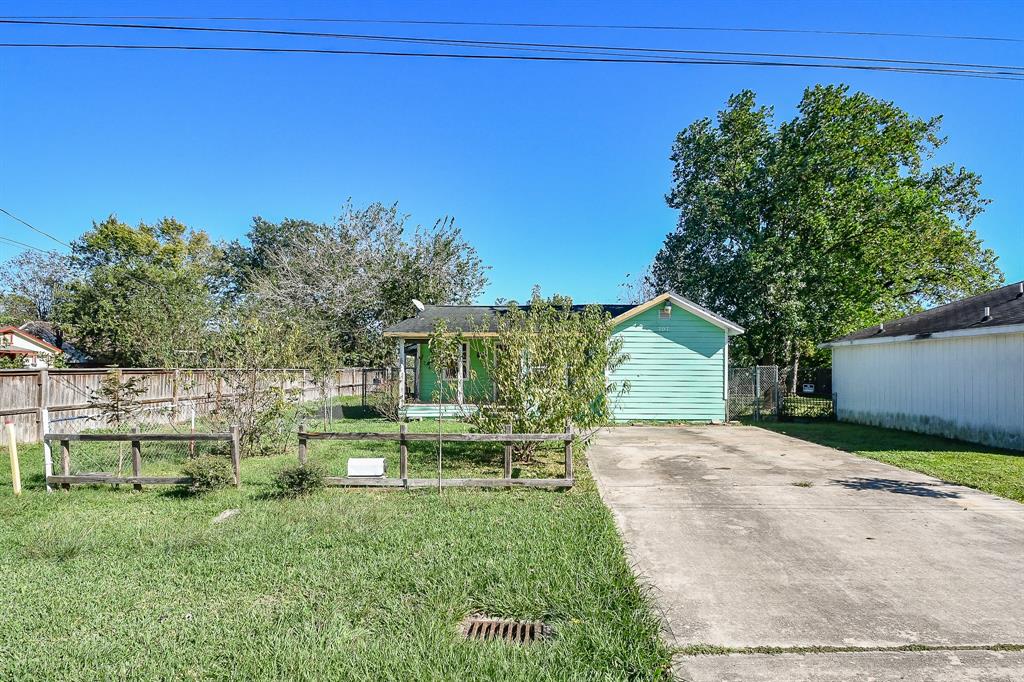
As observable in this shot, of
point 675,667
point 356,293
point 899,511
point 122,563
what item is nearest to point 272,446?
point 122,563

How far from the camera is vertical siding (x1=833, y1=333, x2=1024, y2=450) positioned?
1083 centimetres

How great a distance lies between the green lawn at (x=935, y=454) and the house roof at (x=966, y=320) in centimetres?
243

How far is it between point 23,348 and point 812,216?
34868 mm

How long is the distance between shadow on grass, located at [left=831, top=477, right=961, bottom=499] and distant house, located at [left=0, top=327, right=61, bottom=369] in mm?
23006

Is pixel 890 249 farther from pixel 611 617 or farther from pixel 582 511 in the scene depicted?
pixel 611 617

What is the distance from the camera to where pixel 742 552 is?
4.94 metres

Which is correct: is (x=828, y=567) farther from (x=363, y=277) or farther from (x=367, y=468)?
(x=363, y=277)

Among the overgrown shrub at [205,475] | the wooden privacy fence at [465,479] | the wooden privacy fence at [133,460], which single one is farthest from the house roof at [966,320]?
the overgrown shrub at [205,475]

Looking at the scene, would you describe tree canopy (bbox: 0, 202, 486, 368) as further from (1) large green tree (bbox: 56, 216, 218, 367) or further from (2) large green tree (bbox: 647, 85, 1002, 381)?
(2) large green tree (bbox: 647, 85, 1002, 381)

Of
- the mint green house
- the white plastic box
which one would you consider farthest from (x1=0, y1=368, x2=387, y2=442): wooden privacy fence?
the mint green house

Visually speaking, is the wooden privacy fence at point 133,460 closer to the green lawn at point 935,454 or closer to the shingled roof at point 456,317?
the shingled roof at point 456,317

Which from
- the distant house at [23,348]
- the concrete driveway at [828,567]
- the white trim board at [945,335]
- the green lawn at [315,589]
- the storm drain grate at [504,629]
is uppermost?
the distant house at [23,348]

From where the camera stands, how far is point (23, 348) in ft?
80.9

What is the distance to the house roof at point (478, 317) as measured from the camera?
53.7 feet
